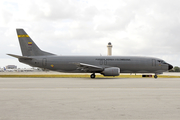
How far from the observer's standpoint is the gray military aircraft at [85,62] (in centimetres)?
3506

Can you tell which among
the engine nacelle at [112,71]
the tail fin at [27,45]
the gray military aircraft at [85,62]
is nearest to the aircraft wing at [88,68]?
the gray military aircraft at [85,62]

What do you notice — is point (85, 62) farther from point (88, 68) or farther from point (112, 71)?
point (112, 71)

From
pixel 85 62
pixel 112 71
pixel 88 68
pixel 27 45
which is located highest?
pixel 27 45

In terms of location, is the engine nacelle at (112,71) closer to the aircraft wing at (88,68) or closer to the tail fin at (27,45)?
the aircraft wing at (88,68)

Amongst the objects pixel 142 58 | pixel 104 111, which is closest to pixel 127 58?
pixel 142 58

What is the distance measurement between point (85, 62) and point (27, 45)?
1116 cm

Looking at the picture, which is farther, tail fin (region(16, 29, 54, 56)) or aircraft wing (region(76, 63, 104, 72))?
tail fin (region(16, 29, 54, 56))

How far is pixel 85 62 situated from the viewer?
35.6m

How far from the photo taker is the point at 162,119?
636cm

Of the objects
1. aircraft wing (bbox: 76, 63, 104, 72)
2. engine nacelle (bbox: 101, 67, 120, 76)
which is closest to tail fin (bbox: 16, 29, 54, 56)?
aircraft wing (bbox: 76, 63, 104, 72)

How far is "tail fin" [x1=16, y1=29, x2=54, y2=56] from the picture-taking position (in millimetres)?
35812

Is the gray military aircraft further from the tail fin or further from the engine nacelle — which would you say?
the engine nacelle

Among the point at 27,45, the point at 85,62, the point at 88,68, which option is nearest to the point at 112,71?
the point at 88,68

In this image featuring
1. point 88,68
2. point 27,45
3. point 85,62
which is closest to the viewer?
point 88,68
